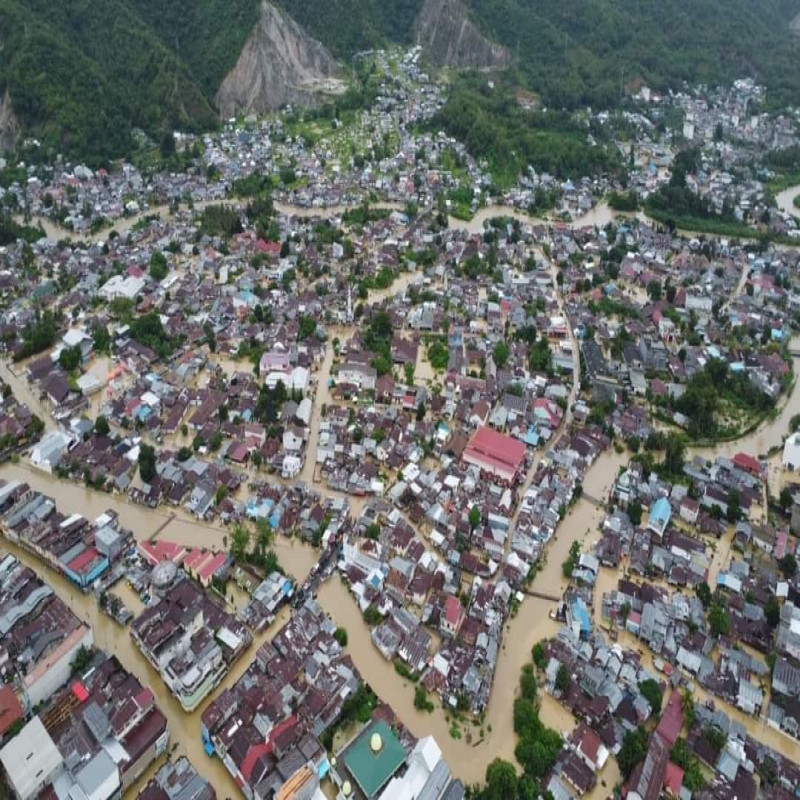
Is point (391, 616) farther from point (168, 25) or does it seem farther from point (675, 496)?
point (168, 25)

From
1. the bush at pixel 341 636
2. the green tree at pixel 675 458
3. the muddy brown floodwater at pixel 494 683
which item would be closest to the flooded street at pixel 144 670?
the bush at pixel 341 636

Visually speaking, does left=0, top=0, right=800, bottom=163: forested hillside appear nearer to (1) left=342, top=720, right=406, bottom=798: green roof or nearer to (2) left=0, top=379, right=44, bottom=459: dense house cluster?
(2) left=0, top=379, right=44, bottom=459: dense house cluster

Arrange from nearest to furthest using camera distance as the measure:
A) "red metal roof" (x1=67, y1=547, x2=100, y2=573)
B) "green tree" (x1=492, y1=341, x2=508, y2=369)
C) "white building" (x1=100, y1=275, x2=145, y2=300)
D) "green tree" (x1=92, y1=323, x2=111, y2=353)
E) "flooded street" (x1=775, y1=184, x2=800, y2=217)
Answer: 1. "red metal roof" (x1=67, y1=547, x2=100, y2=573)
2. "green tree" (x1=492, y1=341, x2=508, y2=369)
3. "green tree" (x1=92, y1=323, x2=111, y2=353)
4. "white building" (x1=100, y1=275, x2=145, y2=300)
5. "flooded street" (x1=775, y1=184, x2=800, y2=217)

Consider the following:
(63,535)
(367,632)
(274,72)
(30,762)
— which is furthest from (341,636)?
(274,72)

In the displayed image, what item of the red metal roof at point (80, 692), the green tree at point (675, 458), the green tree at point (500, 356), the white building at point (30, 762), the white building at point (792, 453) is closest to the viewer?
the white building at point (30, 762)

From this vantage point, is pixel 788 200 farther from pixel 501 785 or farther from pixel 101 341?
pixel 501 785

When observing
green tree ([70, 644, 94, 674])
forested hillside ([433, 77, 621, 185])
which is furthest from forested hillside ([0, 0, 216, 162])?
green tree ([70, 644, 94, 674])

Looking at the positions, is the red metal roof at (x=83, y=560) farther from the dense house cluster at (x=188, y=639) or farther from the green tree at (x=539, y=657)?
the green tree at (x=539, y=657)

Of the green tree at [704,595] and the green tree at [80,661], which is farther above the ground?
the green tree at [704,595]
